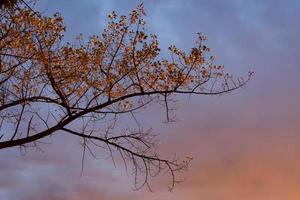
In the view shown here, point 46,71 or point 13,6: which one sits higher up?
point 13,6

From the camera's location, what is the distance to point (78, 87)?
18.3 metres

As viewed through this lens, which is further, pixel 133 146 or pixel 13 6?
pixel 133 146

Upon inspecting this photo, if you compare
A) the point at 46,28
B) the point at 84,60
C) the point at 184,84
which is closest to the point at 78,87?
the point at 84,60

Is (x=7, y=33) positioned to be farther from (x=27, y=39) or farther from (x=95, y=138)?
(x=95, y=138)

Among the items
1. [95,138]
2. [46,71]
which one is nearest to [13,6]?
[46,71]

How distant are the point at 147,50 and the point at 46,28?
3.05 metres

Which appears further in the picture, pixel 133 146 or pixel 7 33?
pixel 133 146

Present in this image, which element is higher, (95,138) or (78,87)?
(78,87)

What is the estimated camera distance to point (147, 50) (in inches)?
720

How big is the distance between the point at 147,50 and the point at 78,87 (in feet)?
7.60

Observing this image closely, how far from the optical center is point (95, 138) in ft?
61.5

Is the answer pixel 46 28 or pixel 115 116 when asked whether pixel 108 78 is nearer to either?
pixel 115 116

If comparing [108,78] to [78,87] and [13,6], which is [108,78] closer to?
[78,87]

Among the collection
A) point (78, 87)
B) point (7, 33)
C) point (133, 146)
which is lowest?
point (133, 146)
